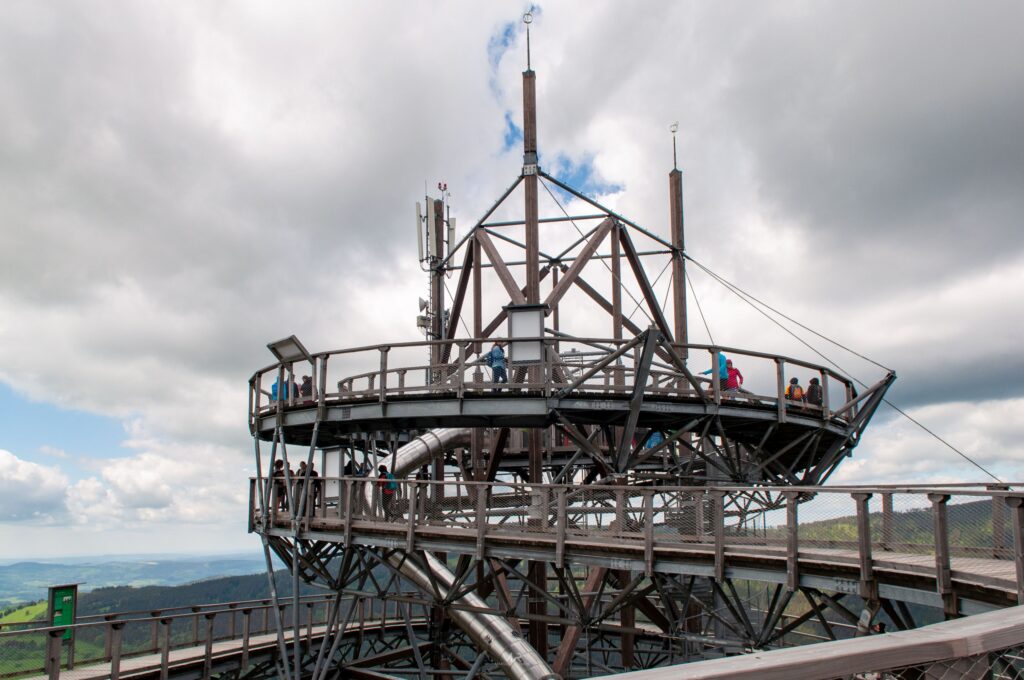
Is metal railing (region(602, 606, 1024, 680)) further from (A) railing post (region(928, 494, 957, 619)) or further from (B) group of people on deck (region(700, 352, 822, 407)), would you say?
(B) group of people on deck (region(700, 352, 822, 407))

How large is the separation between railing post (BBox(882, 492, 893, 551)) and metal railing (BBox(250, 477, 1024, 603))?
2 cm

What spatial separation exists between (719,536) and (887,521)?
8.44 ft

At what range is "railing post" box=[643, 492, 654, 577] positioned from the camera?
13414 millimetres

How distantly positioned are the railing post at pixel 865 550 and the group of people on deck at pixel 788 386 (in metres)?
8.25

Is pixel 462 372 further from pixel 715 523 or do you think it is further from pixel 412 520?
pixel 715 523

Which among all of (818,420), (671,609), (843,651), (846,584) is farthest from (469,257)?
(843,651)

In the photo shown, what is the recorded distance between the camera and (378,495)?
1817 cm

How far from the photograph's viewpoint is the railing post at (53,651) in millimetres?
19047

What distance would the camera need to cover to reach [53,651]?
62.7ft

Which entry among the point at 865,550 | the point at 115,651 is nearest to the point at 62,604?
the point at 115,651

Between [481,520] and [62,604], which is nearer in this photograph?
[481,520]

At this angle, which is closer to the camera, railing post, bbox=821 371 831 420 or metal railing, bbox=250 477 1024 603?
metal railing, bbox=250 477 1024 603

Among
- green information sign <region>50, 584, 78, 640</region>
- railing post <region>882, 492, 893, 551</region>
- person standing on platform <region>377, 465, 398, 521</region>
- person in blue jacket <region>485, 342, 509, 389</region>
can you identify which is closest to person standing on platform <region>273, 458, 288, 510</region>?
person standing on platform <region>377, 465, 398, 521</region>

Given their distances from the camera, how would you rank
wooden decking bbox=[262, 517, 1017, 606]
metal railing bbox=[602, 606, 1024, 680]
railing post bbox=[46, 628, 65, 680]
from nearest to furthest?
metal railing bbox=[602, 606, 1024, 680]
wooden decking bbox=[262, 517, 1017, 606]
railing post bbox=[46, 628, 65, 680]
